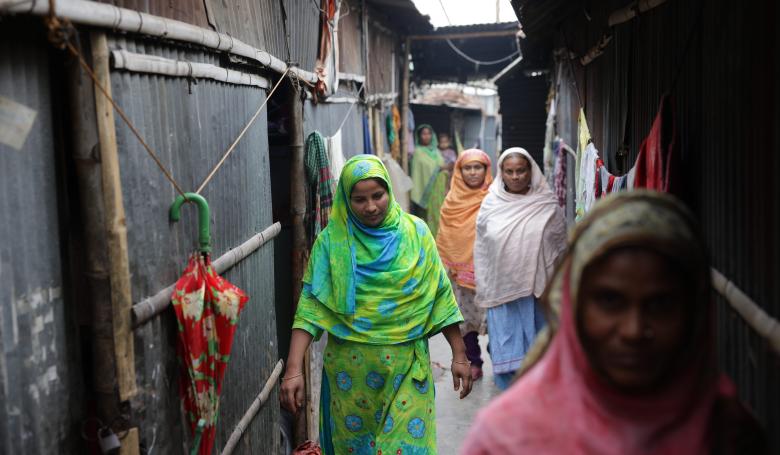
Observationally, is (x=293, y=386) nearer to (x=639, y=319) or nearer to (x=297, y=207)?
(x=297, y=207)

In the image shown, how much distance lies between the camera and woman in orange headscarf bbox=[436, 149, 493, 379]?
291 inches

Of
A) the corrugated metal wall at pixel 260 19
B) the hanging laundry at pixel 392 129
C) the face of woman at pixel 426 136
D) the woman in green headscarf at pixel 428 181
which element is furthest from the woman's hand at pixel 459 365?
the face of woman at pixel 426 136

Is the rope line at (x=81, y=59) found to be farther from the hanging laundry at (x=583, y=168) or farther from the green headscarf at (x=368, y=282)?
the hanging laundry at (x=583, y=168)

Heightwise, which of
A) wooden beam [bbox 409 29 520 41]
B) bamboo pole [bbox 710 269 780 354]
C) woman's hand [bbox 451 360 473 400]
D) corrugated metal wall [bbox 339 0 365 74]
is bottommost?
woman's hand [bbox 451 360 473 400]

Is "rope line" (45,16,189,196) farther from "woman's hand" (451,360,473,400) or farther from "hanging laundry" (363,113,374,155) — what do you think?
"hanging laundry" (363,113,374,155)

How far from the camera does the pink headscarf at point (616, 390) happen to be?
166 centimetres

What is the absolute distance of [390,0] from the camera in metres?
9.88

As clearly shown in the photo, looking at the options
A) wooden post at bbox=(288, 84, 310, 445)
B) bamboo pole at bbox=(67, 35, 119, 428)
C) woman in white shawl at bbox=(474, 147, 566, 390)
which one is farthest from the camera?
woman in white shawl at bbox=(474, 147, 566, 390)

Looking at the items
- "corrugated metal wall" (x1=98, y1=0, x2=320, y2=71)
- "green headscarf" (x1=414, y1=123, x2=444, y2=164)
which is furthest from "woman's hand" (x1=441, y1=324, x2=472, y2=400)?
"green headscarf" (x1=414, y1=123, x2=444, y2=164)

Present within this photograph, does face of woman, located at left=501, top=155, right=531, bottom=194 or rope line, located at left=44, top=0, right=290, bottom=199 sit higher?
rope line, located at left=44, top=0, right=290, bottom=199

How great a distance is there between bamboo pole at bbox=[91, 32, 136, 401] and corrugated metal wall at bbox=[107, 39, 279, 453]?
0.10m

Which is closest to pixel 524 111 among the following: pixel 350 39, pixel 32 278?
pixel 350 39

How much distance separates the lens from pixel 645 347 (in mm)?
1647

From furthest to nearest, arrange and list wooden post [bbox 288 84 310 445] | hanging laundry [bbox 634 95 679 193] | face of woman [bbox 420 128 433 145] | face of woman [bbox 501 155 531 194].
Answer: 1. face of woman [bbox 420 128 433 145]
2. face of woman [bbox 501 155 531 194]
3. wooden post [bbox 288 84 310 445]
4. hanging laundry [bbox 634 95 679 193]
